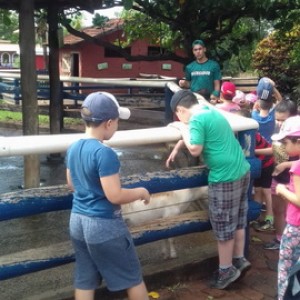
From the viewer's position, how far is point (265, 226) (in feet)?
16.2

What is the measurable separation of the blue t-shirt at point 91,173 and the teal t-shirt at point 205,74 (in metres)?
4.20

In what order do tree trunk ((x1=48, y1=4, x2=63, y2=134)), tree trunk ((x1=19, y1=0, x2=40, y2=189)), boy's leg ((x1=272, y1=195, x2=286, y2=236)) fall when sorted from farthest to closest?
tree trunk ((x1=48, y1=4, x2=63, y2=134)), tree trunk ((x1=19, y1=0, x2=40, y2=189)), boy's leg ((x1=272, y1=195, x2=286, y2=236))

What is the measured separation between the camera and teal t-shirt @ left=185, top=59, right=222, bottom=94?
6.66 meters

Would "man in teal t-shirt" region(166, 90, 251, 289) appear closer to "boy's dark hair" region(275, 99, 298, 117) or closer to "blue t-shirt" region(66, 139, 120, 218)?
"blue t-shirt" region(66, 139, 120, 218)

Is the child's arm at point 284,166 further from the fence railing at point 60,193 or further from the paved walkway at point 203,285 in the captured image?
the paved walkway at point 203,285

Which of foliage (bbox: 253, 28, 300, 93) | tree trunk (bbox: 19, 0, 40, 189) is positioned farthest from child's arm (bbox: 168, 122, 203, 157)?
foliage (bbox: 253, 28, 300, 93)

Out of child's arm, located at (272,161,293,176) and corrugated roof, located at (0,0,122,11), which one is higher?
corrugated roof, located at (0,0,122,11)

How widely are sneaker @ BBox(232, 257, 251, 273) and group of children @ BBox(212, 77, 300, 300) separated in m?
0.37

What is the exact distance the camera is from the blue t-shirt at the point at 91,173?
2551 mm

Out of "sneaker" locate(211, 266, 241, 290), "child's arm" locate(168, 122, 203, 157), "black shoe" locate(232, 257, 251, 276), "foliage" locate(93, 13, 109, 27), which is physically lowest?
"sneaker" locate(211, 266, 241, 290)

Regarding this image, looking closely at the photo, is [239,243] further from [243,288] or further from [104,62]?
[104,62]

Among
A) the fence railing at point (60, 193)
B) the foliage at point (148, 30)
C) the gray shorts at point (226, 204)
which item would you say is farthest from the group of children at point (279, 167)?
the foliage at point (148, 30)

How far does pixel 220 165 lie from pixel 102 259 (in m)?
1.06

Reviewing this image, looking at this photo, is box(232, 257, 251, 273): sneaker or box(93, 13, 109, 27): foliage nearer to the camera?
box(232, 257, 251, 273): sneaker
